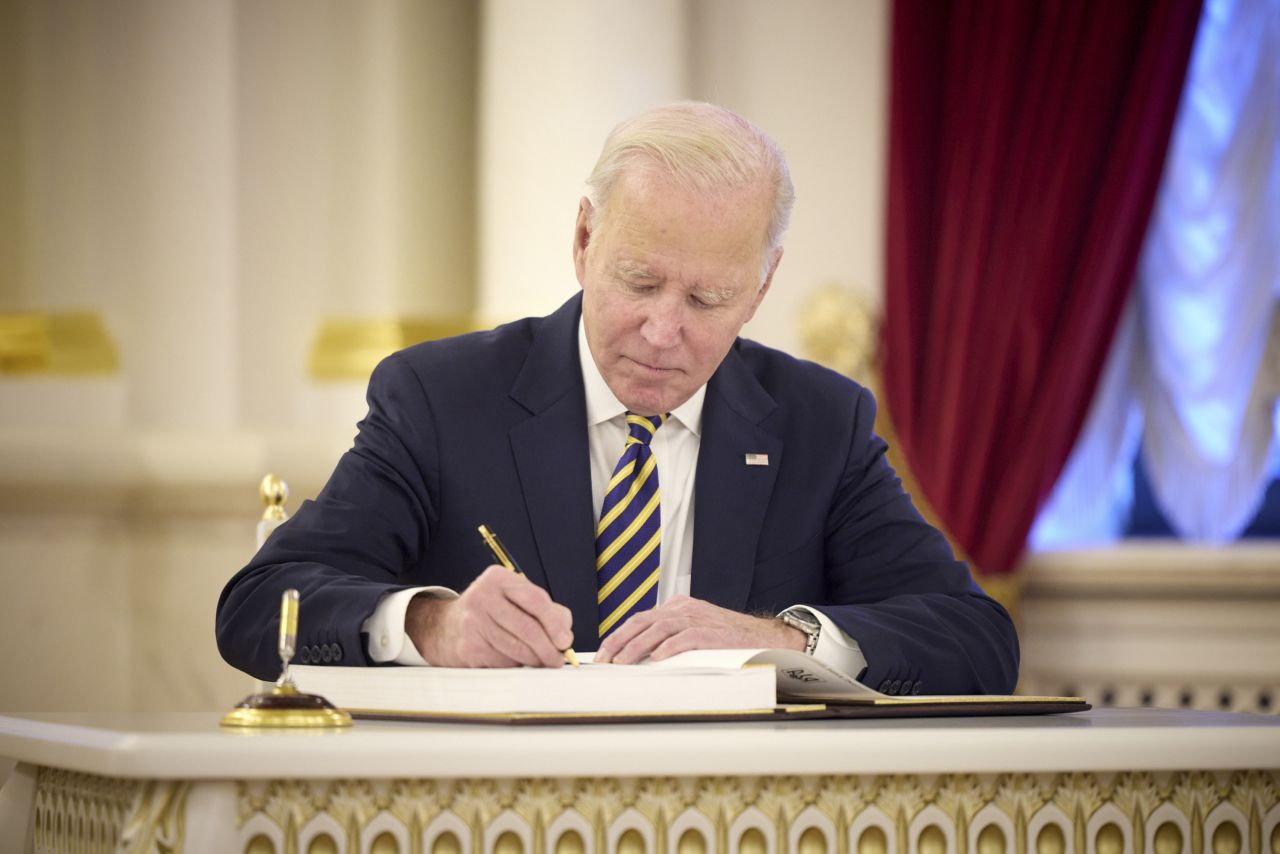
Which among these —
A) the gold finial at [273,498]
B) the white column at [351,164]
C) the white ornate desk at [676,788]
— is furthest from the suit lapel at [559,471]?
the white column at [351,164]

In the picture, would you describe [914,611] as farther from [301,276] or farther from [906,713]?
[301,276]

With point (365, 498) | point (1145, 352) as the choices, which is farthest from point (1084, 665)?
point (365, 498)

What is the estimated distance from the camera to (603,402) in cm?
250

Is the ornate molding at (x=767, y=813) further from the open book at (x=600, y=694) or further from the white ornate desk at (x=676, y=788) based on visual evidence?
the open book at (x=600, y=694)

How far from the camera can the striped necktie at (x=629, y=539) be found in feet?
7.68

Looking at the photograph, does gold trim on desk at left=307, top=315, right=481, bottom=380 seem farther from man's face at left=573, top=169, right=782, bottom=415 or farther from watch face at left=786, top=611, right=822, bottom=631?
watch face at left=786, top=611, right=822, bottom=631

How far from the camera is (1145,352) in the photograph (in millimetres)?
4625

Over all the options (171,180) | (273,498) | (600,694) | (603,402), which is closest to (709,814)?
(600,694)

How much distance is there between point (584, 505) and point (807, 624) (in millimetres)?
479

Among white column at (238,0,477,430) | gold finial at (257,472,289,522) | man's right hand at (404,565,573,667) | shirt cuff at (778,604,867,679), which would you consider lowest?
shirt cuff at (778,604,867,679)

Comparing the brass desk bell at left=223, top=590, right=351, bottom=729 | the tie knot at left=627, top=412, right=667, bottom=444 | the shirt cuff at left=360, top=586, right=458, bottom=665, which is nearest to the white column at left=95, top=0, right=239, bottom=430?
the tie knot at left=627, top=412, right=667, bottom=444

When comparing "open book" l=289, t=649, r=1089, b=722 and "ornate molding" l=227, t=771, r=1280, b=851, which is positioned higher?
"open book" l=289, t=649, r=1089, b=722

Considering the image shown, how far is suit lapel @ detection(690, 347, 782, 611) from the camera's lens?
2.41m

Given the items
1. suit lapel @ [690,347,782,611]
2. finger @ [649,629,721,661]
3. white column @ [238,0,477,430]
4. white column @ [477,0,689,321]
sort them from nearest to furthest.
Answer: finger @ [649,629,721,661]
suit lapel @ [690,347,782,611]
white column @ [477,0,689,321]
white column @ [238,0,477,430]
